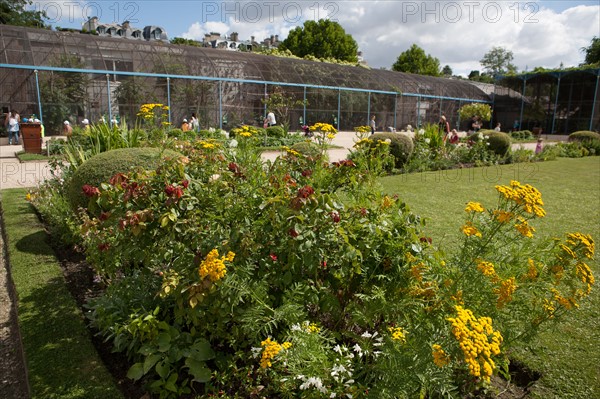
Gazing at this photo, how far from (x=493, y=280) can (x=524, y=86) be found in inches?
1476

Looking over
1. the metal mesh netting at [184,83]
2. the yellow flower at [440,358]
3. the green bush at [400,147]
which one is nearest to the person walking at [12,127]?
the metal mesh netting at [184,83]

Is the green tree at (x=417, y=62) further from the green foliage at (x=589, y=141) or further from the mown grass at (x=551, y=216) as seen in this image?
the mown grass at (x=551, y=216)

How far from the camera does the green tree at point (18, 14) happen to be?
1501 inches

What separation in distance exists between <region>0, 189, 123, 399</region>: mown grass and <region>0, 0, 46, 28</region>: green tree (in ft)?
146

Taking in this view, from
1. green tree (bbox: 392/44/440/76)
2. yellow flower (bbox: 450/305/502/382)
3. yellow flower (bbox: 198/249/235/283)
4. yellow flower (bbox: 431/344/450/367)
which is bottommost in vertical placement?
yellow flower (bbox: 431/344/450/367)

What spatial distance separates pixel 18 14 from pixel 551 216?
49401mm

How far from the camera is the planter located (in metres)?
11.9

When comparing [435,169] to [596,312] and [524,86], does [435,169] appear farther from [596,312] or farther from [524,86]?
[524,86]

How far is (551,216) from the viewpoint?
19.9ft

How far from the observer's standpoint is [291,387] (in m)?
1.98

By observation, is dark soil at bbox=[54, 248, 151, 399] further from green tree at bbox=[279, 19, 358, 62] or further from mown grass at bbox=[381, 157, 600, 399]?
green tree at bbox=[279, 19, 358, 62]

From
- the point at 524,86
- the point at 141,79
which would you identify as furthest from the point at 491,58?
the point at 141,79

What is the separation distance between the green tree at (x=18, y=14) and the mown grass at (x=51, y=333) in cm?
→ 4438

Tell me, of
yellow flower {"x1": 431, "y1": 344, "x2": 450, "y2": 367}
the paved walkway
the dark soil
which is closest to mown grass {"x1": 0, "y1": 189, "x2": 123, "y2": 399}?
the dark soil
